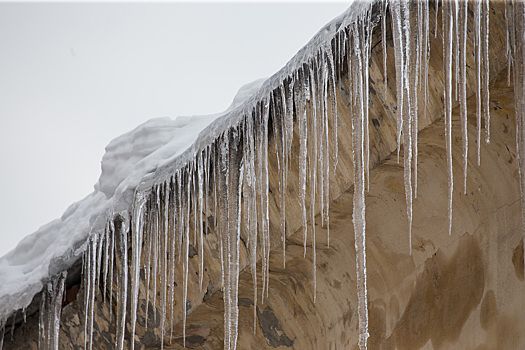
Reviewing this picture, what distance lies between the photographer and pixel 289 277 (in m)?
3.57

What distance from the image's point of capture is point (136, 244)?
3.08m

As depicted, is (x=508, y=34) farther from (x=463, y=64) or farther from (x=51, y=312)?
(x=51, y=312)

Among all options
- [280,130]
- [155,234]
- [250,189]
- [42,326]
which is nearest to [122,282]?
[155,234]

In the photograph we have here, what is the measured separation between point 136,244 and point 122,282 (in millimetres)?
253

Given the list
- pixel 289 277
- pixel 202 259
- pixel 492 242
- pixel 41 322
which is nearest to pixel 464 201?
pixel 492 242

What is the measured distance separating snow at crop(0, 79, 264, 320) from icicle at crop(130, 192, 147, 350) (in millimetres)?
77

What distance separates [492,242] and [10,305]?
2626mm

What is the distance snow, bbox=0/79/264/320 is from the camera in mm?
3234

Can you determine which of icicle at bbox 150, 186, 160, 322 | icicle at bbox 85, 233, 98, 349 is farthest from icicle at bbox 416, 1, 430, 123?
icicle at bbox 85, 233, 98, 349

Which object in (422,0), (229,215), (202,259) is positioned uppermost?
(422,0)

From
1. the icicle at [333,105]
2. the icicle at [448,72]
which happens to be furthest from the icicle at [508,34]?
the icicle at [333,105]

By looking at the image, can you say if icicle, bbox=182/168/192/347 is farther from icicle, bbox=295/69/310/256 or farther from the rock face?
icicle, bbox=295/69/310/256

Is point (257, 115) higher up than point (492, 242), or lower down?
higher up

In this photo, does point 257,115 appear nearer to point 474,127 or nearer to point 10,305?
point 474,127
